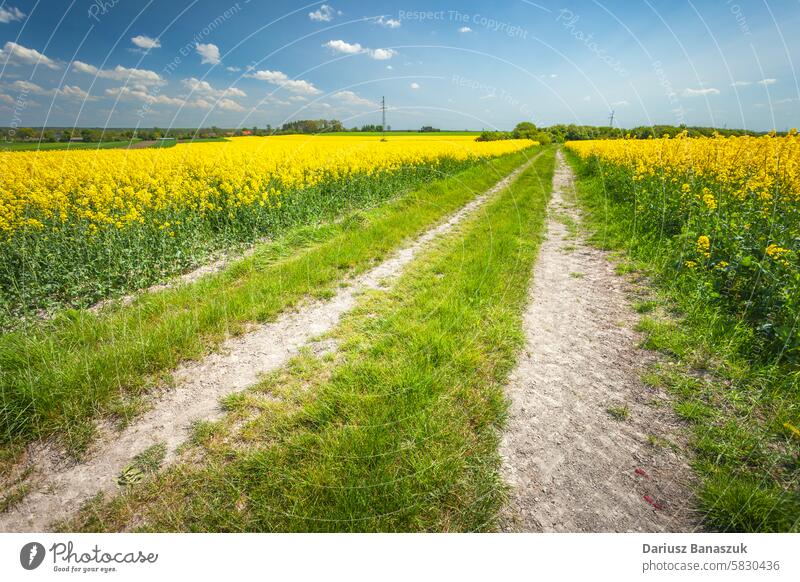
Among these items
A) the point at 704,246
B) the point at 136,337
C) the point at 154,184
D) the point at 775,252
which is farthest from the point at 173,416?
the point at 154,184

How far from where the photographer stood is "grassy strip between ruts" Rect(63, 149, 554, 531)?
8.32 ft

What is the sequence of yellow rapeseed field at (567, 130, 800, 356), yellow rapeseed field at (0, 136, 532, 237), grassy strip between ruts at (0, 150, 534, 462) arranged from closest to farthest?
grassy strip between ruts at (0, 150, 534, 462), yellow rapeseed field at (567, 130, 800, 356), yellow rapeseed field at (0, 136, 532, 237)

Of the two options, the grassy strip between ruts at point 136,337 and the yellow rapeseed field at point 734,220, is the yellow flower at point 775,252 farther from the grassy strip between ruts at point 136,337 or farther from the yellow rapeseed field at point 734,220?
the grassy strip between ruts at point 136,337

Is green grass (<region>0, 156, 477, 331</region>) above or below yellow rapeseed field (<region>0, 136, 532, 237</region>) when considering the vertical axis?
below

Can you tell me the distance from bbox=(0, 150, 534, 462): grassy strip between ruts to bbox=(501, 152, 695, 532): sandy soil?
377 cm

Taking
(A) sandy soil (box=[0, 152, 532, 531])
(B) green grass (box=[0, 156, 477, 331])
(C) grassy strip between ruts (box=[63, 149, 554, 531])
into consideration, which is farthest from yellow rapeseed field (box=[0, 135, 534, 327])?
(C) grassy strip between ruts (box=[63, 149, 554, 531])

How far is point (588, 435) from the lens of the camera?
3357 mm

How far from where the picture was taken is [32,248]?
22.4ft

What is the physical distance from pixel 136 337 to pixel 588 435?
5430 mm

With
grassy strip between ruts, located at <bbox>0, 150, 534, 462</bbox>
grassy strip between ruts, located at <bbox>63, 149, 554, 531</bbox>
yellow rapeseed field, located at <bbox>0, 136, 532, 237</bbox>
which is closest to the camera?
grassy strip between ruts, located at <bbox>63, 149, 554, 531</bbox>

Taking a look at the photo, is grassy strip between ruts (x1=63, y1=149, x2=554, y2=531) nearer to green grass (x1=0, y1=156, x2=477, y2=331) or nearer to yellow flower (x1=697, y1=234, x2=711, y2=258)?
yellow flower (x1=697, y1=234, x2=711, y2=258)

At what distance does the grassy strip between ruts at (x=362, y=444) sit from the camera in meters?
2.54
